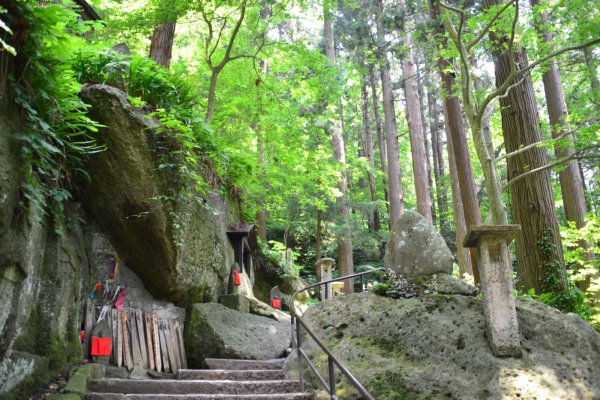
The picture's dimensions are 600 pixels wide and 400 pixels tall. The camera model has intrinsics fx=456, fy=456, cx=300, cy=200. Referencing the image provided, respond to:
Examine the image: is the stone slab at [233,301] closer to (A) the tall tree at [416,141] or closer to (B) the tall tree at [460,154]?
(B) the tall tree at [460,154]

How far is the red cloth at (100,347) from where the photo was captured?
644cm

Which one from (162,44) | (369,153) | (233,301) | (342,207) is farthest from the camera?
(369,153)

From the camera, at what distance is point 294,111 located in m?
13.2

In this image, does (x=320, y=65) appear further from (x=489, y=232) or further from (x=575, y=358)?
(x=575, y=358)

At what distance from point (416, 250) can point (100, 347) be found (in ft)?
16.2

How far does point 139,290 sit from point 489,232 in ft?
18.4

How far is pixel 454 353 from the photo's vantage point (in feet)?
18.7

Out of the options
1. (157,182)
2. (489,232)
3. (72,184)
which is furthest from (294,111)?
(489,232)

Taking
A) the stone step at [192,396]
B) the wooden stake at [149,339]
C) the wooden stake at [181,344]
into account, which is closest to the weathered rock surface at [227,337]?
the wooden stake at [181,344]

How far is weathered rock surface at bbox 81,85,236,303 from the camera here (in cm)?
690

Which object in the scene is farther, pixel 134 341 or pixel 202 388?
pixel 134 341

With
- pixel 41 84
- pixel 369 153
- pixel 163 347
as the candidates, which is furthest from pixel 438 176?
pixel 41 84

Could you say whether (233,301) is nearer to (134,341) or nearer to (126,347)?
(134,341)

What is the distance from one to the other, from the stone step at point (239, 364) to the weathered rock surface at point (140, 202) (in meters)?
1.44
